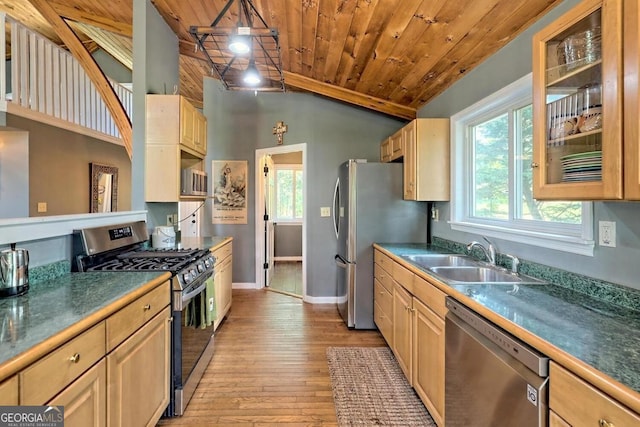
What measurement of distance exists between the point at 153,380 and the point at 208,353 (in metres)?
0.87

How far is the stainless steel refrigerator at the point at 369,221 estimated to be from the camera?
3248 millimetres

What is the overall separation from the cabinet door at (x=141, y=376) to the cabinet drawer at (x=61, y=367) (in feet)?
0.45

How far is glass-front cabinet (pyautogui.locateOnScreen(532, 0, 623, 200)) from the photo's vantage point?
3.59 ft

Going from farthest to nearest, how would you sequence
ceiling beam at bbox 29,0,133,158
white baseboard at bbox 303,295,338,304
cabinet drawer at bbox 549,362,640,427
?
white baseboard at bbox 303,295,338,304
ceiling beam at bbox 29,0,133,158
cabinet drawer at bbox 549,362,640,427

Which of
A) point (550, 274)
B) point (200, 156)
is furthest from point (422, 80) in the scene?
point (200, 156)

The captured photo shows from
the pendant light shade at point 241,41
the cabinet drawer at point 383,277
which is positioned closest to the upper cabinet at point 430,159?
the cabinet drawer at point 383,277

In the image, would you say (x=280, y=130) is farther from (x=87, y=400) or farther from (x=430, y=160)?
(x=87, y=400)

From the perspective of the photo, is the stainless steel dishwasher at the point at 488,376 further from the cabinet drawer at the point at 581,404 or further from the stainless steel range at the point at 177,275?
the stainless steel range at the point at 177,275

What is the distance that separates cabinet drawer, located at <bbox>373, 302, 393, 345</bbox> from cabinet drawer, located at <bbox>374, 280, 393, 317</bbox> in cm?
4

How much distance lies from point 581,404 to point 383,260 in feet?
6.70

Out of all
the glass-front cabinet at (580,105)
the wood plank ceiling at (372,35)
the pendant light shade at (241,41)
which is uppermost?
the wood plank ceiling at (372,35)

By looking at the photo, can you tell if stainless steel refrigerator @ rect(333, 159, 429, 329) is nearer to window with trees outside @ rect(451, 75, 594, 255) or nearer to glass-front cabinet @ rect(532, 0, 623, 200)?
window with trees outside @ rect(451, 75, 594, 255)

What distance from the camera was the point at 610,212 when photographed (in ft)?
4.66

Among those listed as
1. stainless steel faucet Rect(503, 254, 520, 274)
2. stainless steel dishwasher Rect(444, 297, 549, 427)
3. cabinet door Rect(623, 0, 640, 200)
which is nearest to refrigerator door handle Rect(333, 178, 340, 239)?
stainless steel faucet Rect(503, 254, 520, 274)
